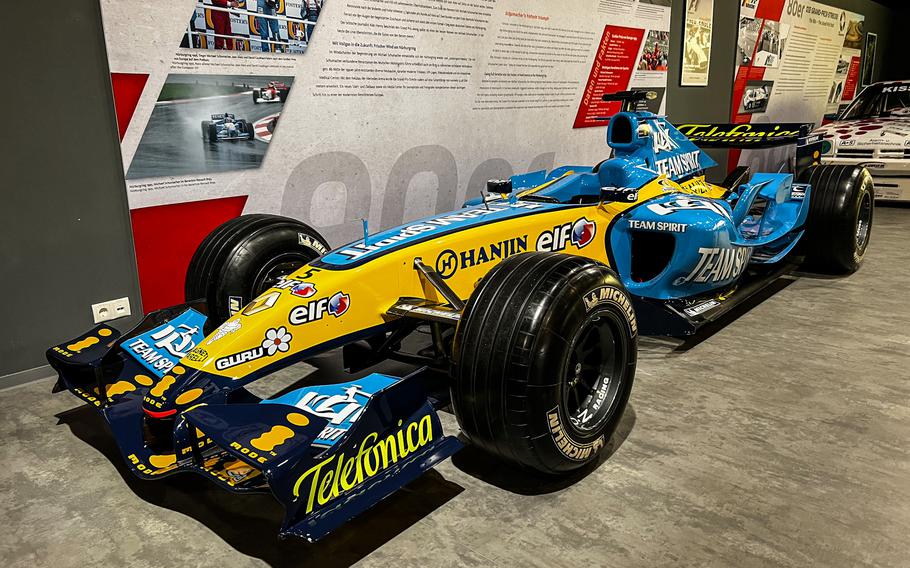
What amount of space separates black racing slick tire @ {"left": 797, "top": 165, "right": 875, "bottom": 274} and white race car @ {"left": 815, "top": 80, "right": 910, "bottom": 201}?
2838 mm

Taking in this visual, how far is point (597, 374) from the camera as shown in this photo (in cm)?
255

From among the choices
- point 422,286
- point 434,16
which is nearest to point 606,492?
point 422,286

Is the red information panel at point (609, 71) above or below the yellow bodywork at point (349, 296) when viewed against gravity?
above

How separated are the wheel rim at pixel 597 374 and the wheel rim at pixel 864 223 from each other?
3.91 meters

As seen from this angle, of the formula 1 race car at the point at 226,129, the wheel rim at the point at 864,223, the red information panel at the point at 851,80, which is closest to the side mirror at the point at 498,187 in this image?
the formula 1 race car at the point at 226,129

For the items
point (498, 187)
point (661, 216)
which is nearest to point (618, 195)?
point (661, 216)

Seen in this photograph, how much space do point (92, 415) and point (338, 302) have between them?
147 centimetres

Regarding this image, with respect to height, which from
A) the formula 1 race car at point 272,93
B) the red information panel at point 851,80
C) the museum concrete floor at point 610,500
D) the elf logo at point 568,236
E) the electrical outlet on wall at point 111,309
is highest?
the red information panel at point 851,80

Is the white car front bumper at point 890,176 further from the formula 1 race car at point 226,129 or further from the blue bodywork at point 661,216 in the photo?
the formula 1 race car at point 226,129

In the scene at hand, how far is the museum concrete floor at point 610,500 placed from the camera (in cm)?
204

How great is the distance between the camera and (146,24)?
364cm

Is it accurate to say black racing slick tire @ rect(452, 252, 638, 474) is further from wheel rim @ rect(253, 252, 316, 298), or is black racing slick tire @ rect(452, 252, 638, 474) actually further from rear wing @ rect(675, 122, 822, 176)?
rear wing @ rect(675, 122, 822, 176)

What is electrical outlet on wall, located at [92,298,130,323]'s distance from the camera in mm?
3773

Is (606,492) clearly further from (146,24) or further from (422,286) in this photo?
(146,24)
